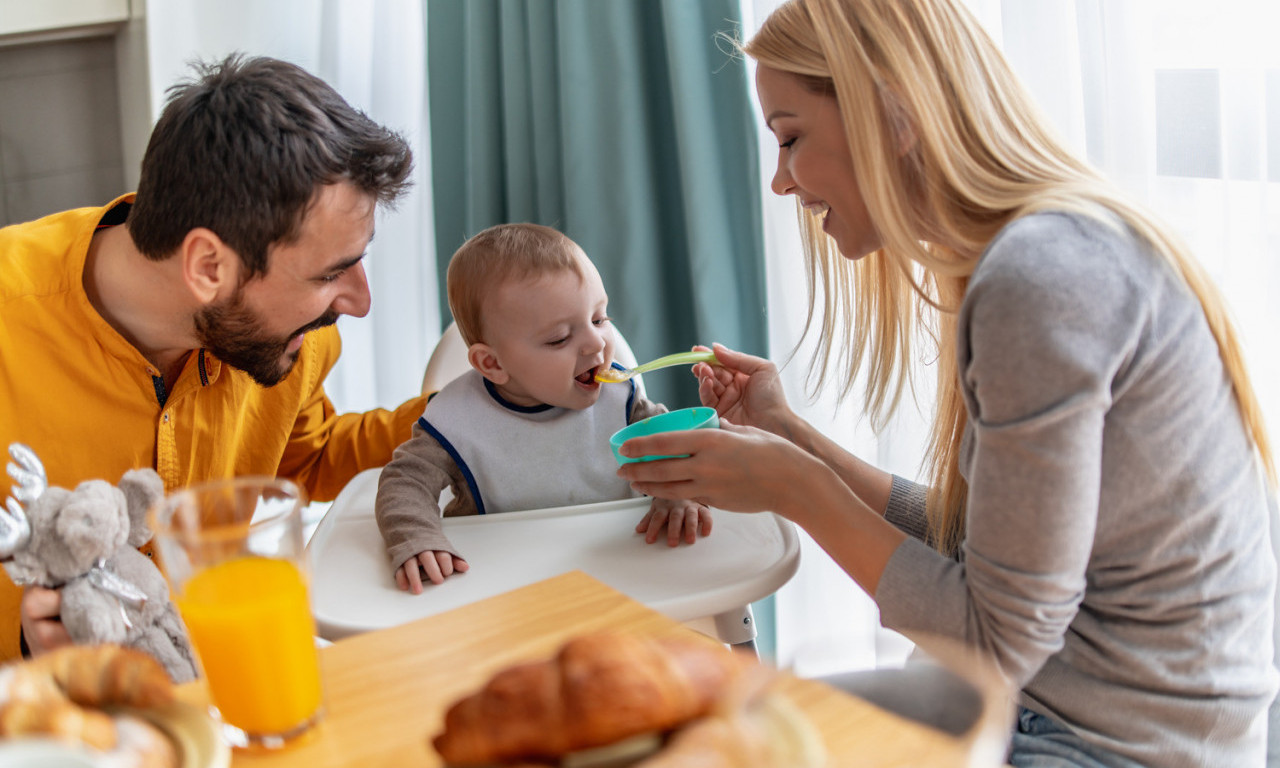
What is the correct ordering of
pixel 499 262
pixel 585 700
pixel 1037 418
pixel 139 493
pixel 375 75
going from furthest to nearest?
pixel 375 75 → pixel 499 262 → pixel 139 493 → pixel 1037 418 → pixel 585 700

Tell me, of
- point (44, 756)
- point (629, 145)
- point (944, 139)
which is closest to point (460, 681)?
point (44, 756)

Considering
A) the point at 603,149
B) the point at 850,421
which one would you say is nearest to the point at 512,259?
the point at 603,149

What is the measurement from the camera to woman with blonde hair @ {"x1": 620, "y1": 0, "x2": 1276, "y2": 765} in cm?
80

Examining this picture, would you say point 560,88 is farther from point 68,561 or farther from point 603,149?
point 68,561

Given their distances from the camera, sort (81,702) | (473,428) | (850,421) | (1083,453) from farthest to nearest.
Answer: (850,421)
(473,428)
(1083,453)
(81,702)

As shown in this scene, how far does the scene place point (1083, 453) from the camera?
2.58ft

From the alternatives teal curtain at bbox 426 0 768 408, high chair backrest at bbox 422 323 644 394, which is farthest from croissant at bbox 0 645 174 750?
teal curtain at bbox 426 0 768 408

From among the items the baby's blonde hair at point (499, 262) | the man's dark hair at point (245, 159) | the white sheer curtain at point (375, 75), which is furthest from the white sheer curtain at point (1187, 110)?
the white sheer curtain at point (375, 75)

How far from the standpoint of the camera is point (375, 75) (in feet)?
7.30

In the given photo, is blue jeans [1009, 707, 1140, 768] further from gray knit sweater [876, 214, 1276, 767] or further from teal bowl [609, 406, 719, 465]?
teal bowl [609, 406, 719, 465]

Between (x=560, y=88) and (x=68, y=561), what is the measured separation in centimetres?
125

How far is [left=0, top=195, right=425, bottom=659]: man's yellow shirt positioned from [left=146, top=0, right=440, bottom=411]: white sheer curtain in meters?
0.87

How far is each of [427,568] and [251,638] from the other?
51 centimetres

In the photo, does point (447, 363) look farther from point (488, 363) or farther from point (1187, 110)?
point (1187, 110)
